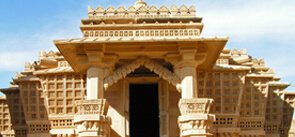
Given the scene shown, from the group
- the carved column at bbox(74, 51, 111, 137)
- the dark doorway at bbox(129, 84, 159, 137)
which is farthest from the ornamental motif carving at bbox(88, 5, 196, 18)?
the dark doorway at bbox(129, 84, 159, 137)

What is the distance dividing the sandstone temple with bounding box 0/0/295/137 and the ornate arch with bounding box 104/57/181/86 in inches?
1.0

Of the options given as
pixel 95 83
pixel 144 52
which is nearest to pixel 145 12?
pixel 144 52

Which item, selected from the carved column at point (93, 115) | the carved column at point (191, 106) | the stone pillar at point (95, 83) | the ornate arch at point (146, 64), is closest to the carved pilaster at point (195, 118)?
the carved column at point (191, 106)

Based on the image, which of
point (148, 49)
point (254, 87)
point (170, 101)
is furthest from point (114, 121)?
point (254, 87)

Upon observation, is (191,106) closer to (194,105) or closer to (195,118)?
(194,105)

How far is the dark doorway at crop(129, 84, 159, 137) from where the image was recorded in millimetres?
15531

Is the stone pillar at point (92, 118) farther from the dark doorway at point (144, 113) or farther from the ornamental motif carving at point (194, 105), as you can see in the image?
the dark doorway at point (144, 113)

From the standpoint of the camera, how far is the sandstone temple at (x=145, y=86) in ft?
37.5

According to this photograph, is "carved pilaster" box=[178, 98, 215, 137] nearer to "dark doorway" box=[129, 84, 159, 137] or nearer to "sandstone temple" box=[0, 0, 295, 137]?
"sandstone temple" box=[0, 0, 295, 137]

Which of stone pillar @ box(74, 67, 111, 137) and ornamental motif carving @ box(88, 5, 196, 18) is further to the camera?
ornamental motif carving @ box(88, 5, 196, 18)

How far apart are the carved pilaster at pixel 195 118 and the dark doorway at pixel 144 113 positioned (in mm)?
4102

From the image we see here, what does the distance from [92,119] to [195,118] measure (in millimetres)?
2344

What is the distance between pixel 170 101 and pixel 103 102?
9.29 ft

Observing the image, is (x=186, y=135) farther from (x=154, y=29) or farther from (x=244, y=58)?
(x=244, y=58)
